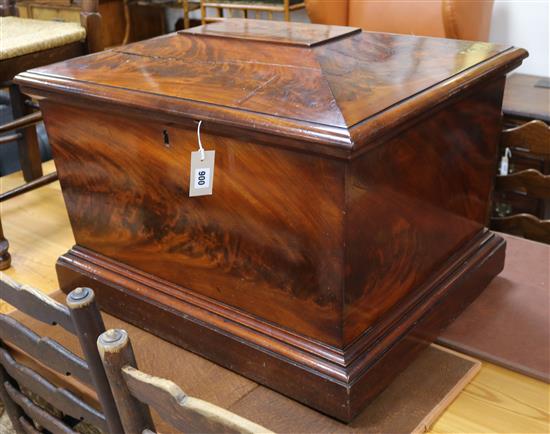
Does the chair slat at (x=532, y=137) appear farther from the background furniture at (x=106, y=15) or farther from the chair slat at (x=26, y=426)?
the background furniture at (x=106, y=15)

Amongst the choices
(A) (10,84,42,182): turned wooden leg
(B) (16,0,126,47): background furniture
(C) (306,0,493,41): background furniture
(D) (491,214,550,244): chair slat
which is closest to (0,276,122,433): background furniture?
(A) (10,84,42,182): turned wooden leg

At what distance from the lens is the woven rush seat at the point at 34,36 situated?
1.60 m

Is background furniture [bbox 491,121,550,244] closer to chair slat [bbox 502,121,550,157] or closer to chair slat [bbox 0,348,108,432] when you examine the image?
chair slat [bbox 502,121,550,157]

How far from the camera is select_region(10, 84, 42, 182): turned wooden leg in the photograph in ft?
6.10

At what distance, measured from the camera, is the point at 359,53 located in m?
1.12

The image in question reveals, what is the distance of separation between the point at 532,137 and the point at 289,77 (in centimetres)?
67

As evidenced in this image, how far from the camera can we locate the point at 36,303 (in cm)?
83

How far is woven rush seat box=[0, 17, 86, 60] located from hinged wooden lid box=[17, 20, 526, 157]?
0.47m

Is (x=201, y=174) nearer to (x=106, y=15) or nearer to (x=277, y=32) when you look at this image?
(x=277, y=32)

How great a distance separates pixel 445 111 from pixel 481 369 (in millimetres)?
404

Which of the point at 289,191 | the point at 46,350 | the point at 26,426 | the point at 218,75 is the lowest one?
the point at 26,426

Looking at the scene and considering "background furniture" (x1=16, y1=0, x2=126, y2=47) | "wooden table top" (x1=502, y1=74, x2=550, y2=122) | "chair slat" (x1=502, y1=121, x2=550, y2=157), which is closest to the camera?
"chair slat" (x1=502, y1=121, x2=550, y2=157)

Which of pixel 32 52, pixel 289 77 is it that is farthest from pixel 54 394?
pixel 32 52

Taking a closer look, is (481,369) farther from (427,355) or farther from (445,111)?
(445,111)
